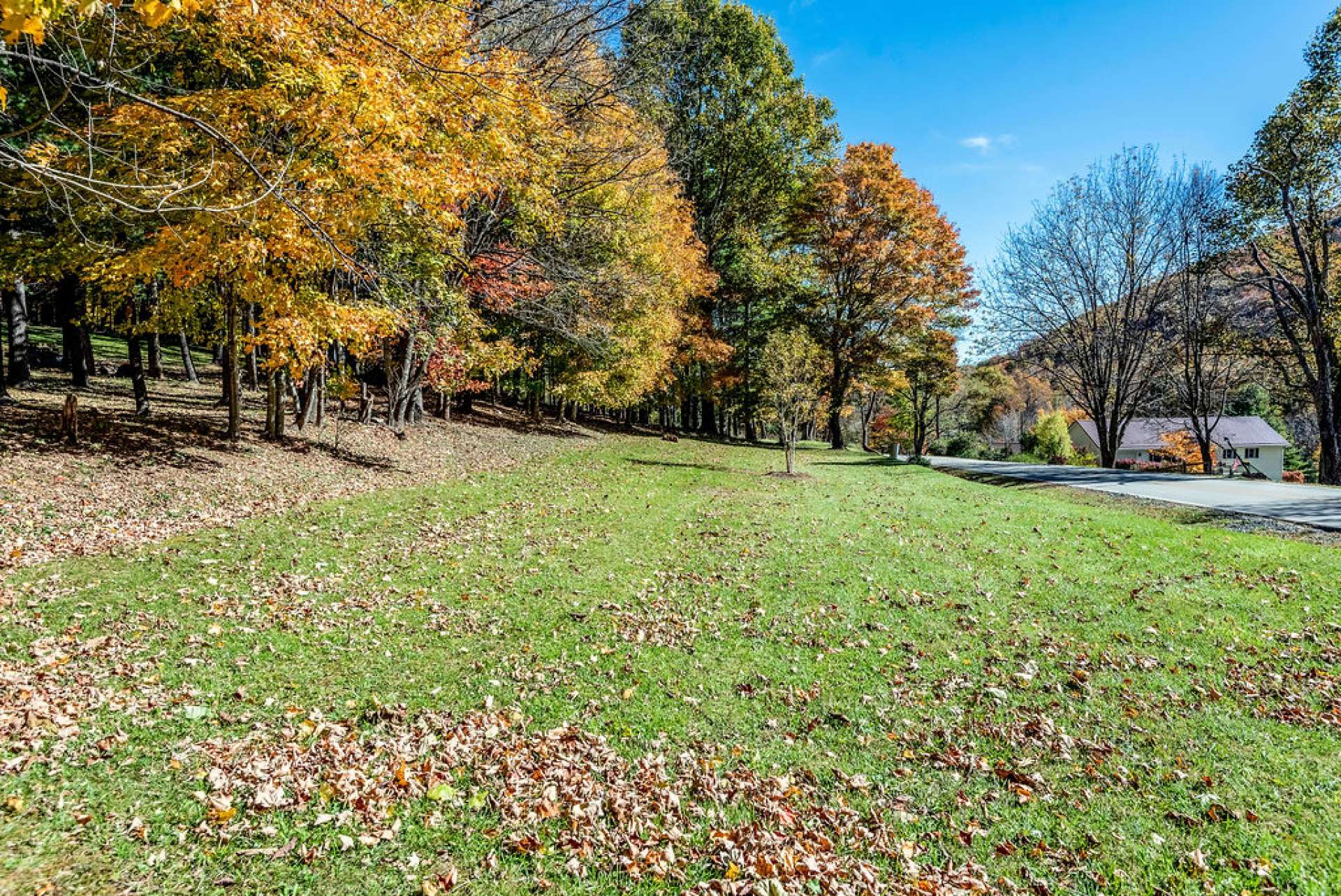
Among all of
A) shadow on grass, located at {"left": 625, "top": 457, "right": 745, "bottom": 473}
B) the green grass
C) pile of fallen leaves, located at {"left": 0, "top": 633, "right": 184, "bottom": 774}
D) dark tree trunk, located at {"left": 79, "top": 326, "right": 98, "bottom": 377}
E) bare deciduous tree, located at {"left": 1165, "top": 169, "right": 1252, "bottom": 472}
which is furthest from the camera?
the green grass

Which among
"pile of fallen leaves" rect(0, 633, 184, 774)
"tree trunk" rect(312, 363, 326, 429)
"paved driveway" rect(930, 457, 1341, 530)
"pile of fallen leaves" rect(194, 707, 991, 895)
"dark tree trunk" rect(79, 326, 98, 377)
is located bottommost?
"pile of fallen leaves" rect(194, 707, 991, 895)

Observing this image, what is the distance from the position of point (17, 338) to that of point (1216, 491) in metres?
29.0

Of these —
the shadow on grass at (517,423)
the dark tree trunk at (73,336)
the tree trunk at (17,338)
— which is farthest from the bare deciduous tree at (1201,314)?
the tree trunk at (17,338)

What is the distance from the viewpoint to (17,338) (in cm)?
1391

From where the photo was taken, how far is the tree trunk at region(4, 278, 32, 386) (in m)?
13.5

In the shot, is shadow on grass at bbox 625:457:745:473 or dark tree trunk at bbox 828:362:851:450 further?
dark tree trunk at bbox 828:362:851:450

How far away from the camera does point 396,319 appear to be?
10.6 meters

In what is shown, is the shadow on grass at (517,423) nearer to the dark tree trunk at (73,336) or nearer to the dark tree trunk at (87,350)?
the dark tree trunk at (73,336)

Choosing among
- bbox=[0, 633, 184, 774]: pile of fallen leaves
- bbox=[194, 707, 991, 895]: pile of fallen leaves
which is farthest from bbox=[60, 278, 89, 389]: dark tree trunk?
bbox=[194, 707, 991, 895]: pile of fallen leaves

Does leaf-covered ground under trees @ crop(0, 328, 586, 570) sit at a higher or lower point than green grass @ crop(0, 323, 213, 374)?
lower

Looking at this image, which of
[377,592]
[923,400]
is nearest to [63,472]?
[377,592]

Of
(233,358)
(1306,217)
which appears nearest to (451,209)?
(233,358)

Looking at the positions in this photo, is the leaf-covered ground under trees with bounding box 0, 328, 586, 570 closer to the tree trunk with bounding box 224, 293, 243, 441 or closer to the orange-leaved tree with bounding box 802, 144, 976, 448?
the tree trunk with bounding box 224, 293, 243, 441

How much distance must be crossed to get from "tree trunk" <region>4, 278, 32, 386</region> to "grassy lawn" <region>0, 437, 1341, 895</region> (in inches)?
462
